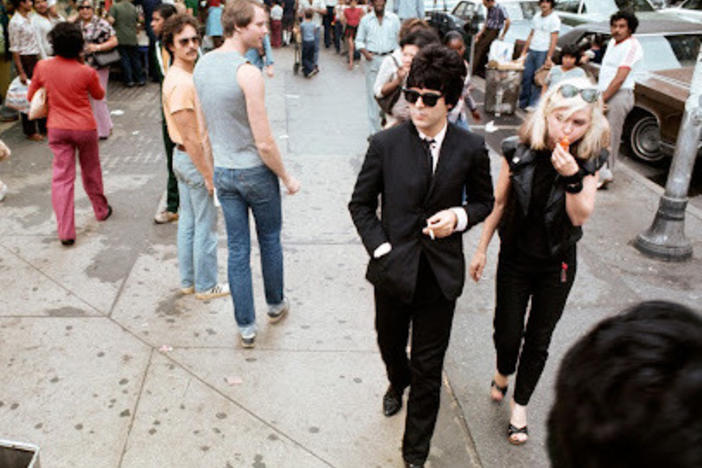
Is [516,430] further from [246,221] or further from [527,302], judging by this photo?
[246,221]

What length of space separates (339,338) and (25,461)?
2564mm

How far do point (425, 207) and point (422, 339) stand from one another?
0.64 m

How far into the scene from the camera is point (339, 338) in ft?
14.4

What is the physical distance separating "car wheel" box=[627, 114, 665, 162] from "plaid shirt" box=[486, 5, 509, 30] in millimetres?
4513

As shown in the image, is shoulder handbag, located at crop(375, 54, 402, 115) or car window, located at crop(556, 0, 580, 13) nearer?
shoulder handbag, located at crop(375, 54, 402, 115)

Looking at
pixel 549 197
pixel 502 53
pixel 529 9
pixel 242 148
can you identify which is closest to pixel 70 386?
pixel 242 148

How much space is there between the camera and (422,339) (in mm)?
3090

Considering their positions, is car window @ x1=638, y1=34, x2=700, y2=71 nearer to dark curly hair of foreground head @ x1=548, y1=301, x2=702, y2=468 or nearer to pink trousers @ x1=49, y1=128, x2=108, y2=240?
pink trousers @ x1=49, y1=128, x2=108, y2=240

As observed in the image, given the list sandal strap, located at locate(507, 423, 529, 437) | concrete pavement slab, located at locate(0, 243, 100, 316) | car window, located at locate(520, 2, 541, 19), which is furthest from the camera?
car window, located at locate(520, 2, 541, 19)

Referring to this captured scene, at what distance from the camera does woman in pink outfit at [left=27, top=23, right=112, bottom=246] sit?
209 inches

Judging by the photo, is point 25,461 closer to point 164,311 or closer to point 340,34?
point 164,311

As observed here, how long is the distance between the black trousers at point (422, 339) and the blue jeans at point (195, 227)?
1769mm

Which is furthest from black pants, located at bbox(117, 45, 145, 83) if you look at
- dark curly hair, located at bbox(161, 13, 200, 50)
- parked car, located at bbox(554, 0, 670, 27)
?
parked car, located at bbox(554, 0, 670, 27)

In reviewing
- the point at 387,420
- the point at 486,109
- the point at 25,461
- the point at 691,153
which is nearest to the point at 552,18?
the point at 486,109
